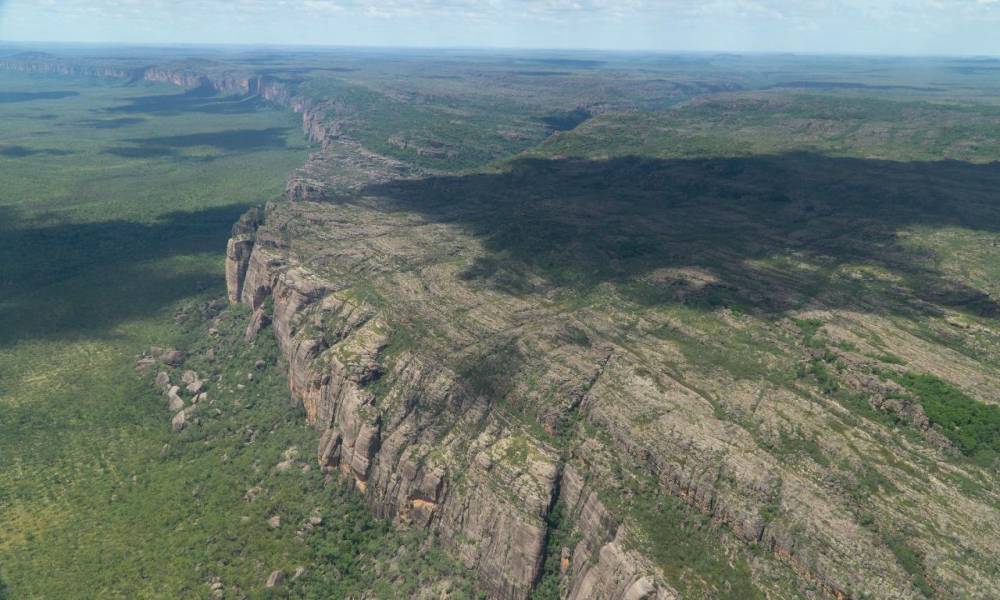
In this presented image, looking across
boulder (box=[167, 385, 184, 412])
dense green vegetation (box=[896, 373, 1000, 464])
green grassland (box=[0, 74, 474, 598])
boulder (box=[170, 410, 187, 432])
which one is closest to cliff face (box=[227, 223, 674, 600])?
green grassland (box=[0, 74, 474, 598])

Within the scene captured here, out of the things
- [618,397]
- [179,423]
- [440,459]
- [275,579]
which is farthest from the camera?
[179,423]

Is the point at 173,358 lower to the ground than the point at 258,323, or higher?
lower

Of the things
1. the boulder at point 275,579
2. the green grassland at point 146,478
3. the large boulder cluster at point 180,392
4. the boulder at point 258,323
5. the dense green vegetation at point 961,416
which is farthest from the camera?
the boulder at point 258,323

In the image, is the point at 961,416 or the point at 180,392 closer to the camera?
the point at 961,416

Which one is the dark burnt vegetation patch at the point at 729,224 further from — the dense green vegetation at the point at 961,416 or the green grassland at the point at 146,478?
the green grassland at the point at 146,478

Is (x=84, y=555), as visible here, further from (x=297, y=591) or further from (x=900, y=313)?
(x=900, y=313)

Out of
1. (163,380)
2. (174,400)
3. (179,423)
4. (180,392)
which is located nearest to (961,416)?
(179,423)

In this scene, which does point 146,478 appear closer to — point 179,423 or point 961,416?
point 179,423

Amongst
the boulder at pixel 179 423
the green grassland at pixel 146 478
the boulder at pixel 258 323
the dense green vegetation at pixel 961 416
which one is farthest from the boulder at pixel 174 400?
the dense green vegetation at pixel 961 416

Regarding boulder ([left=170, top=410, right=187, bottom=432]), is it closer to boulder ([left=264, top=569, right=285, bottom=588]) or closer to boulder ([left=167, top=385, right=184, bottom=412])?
boulder ([left=167, top=385, right=184, bottom=412])

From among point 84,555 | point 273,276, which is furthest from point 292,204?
point 84,555
